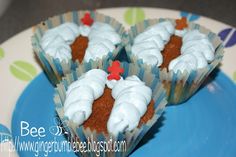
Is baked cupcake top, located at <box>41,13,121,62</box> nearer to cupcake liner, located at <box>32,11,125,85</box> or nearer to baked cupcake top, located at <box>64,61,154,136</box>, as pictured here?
cupcake liner, located at <box>32,11,125,85</box>

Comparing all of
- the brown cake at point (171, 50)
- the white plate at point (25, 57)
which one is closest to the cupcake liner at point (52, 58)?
the white plate at point (25, 57)

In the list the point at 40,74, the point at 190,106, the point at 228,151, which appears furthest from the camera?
the point at 40,74

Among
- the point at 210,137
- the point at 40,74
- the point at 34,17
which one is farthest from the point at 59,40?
the point at 34,17

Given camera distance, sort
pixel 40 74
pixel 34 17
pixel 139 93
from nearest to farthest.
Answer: pixel 139 93
pixel 40 74
pixel 34 17

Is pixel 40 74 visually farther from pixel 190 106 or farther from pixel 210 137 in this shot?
pixel 210 137

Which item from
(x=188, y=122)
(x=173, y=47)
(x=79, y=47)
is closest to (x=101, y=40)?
(x=79, y=47)

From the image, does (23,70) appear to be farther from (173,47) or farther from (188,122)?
(188,122)
